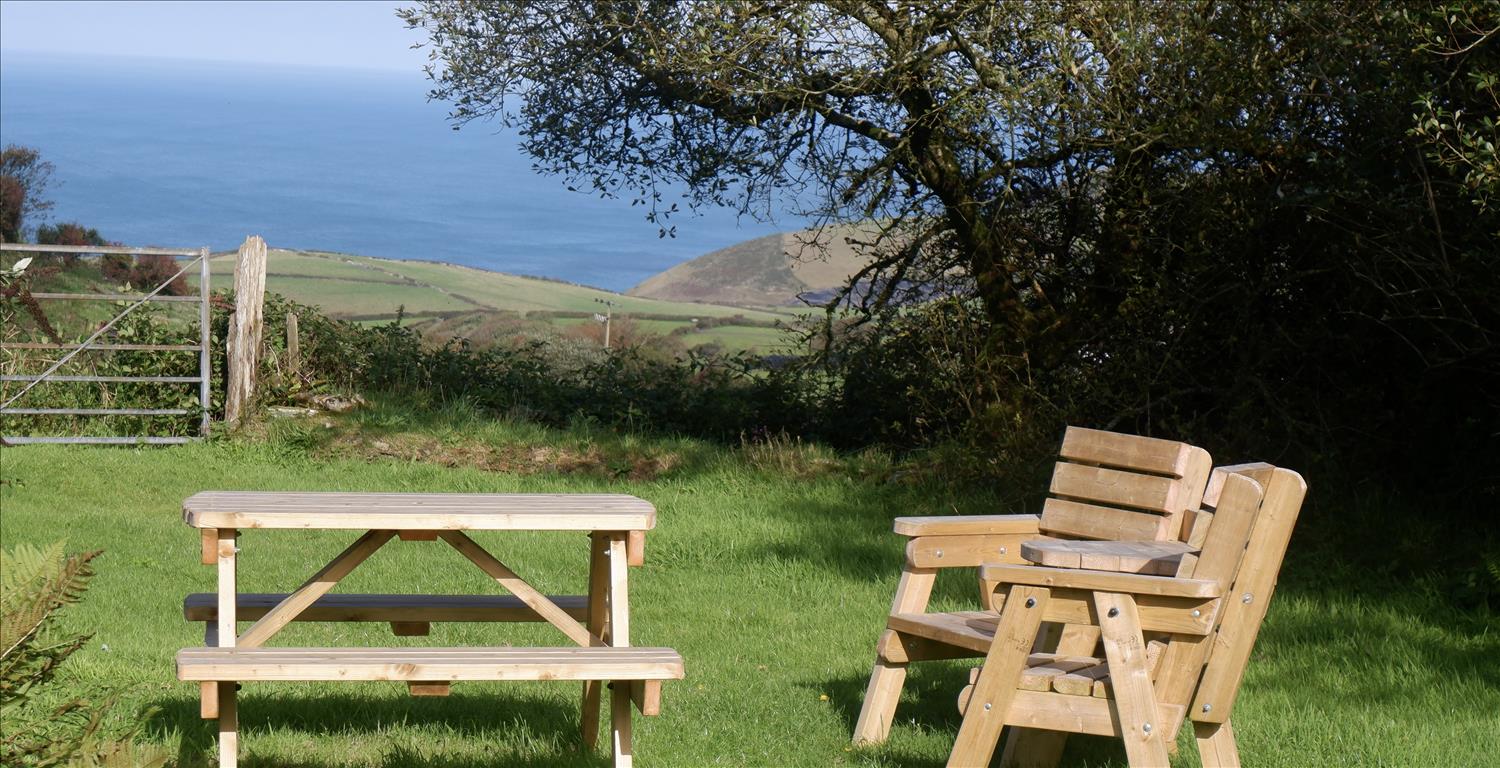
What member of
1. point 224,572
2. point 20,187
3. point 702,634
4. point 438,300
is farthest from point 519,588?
point 20,187

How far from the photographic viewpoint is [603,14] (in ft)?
34.4

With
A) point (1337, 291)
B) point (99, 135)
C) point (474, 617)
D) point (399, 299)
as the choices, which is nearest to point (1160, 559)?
point (474, 617)

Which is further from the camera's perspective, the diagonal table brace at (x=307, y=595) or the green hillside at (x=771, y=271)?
the green hillside at (x=771, y=271)

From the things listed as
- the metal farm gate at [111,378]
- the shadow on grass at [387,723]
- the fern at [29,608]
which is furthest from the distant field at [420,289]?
the fern at [29,608]

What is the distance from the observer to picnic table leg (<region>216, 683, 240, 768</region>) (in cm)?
365

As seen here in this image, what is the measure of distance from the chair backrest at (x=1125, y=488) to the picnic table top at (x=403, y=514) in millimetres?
1746

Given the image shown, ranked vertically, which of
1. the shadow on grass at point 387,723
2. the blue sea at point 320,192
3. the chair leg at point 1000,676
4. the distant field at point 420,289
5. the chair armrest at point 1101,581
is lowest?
the shadow on grass at point 387,723

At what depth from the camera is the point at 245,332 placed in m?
12.1

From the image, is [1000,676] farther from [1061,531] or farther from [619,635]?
[1061,531]

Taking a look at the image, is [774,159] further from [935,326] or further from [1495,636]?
[1495,636]

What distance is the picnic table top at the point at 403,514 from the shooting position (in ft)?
12.2

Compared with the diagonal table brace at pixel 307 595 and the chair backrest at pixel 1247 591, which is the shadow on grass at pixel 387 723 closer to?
the diagonal table brace at pixel 307 595

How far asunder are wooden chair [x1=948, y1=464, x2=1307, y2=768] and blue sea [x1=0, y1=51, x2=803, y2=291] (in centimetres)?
4832

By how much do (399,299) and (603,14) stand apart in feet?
66.3
